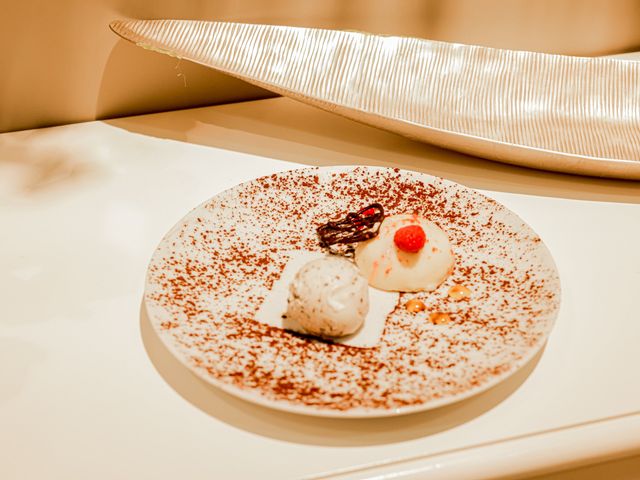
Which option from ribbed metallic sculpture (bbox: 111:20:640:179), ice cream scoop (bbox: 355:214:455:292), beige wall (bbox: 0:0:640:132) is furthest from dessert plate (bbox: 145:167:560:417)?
beige wall (bbox: 0:0:640:132)

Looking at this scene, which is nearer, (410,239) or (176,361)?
(176,361)

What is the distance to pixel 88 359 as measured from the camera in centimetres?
79

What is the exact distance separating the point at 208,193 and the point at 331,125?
0.30m

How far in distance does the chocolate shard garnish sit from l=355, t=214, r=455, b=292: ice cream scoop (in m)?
0.01

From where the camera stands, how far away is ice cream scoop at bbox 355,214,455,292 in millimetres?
902

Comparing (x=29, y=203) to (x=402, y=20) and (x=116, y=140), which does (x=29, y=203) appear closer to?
(x=116, y=140)

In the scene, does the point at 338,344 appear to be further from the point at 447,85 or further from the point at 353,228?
the point at 447,85

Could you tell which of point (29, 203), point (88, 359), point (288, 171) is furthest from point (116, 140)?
point (88, 359)

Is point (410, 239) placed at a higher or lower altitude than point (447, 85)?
lower

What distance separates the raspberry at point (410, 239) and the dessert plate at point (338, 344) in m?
0.06

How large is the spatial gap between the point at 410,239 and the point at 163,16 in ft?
2.08

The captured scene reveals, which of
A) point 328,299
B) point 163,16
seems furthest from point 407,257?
point 163,16

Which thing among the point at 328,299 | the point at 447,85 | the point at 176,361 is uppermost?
the point at 447,85

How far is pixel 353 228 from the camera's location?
3.17 feet
